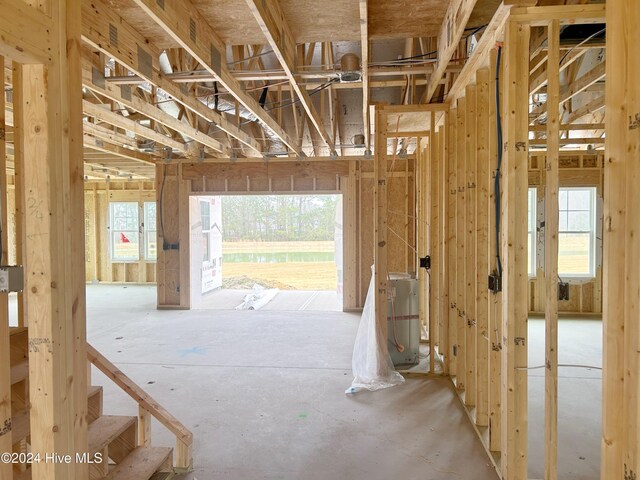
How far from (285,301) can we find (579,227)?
6.06 meters

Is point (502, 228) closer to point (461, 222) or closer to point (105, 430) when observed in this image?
point (461, 222)

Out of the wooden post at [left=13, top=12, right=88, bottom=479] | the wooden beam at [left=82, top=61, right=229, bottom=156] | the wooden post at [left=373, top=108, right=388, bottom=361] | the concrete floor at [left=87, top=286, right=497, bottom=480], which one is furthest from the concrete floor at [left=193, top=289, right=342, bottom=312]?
the wooden post at [left=13, top=12, right=88, bottom=479]

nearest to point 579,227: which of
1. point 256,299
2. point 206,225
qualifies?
point 256,299

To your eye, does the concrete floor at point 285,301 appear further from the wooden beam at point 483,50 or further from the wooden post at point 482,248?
the wooden beam at point 483,50

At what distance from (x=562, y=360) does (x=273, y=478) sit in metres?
4.10

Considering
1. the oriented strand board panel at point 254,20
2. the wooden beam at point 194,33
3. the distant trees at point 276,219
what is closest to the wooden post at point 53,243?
the wooden beam at point 194,33

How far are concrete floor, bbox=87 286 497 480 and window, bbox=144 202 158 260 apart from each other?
5.30m

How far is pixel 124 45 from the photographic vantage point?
322 centimetres

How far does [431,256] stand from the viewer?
459cm

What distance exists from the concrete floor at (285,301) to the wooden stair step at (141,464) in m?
5.66

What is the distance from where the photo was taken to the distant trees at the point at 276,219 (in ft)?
75.7

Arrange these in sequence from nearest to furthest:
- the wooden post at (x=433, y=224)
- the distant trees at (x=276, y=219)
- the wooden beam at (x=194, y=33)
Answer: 1. the wooden beam at (x=194, y=33)
2. the wooden post at (x=433, y=224)
3. the distant trees at (x=276, y=219)

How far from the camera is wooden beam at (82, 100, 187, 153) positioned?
180 inches

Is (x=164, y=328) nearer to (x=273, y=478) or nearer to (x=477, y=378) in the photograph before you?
(x=273, y=478)
